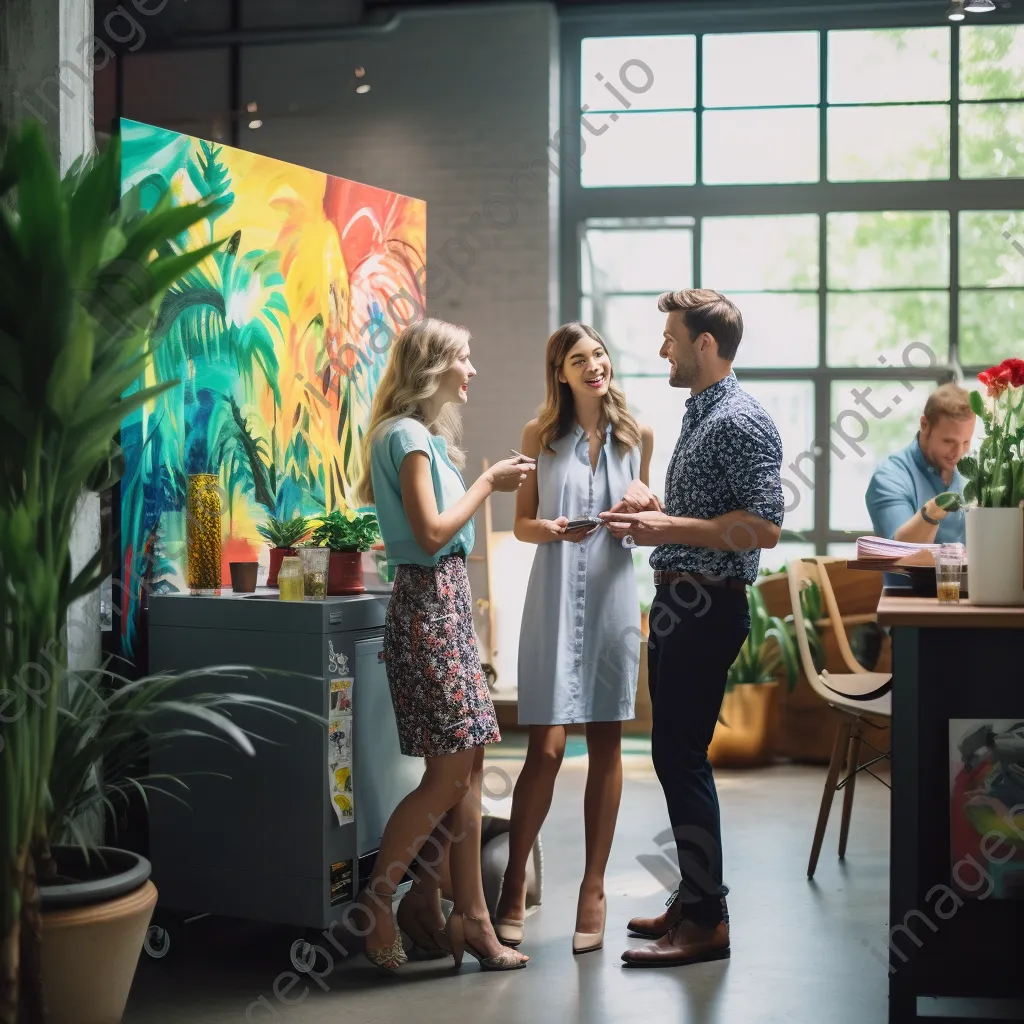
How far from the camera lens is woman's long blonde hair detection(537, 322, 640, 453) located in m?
3.53

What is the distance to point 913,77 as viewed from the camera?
6973 millimetres

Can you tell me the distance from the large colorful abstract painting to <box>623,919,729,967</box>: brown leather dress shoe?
5.19 feet

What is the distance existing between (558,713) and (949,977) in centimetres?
114

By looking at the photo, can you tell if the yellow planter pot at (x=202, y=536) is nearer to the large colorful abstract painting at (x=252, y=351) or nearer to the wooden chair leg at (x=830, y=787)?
the large colorful abstract painting at (x=252, y=351)

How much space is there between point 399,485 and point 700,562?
2.56 feet

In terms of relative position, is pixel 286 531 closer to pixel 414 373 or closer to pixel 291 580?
pixel 291 580

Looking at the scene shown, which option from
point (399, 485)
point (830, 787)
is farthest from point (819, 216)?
point (399, 485)

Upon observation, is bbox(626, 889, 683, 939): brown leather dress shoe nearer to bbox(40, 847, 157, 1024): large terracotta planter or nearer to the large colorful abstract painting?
bbox(40, 847, 157, 1024): large terracotta planter

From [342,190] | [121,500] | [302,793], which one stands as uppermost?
[342,190]

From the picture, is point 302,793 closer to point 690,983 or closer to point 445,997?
point 445,997

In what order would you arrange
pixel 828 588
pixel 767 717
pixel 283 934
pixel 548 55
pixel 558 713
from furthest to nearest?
pixel 548 55, pixel 767 717, pixel 828 588, pixel 283 934, pixel 558 713

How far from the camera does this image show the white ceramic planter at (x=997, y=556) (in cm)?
272

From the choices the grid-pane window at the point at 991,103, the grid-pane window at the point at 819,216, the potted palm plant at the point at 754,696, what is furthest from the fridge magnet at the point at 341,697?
the grid-pane window at the point at 991,103

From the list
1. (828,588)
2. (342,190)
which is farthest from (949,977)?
(342,190)
